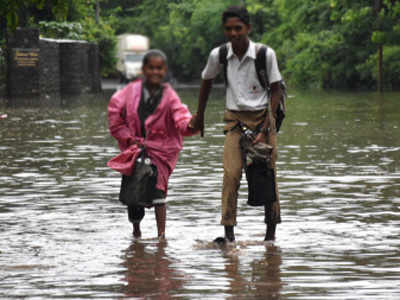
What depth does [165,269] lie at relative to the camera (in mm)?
6875

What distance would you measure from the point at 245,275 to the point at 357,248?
123 centimetres

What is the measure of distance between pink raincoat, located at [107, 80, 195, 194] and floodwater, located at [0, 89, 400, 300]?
1.88 ft

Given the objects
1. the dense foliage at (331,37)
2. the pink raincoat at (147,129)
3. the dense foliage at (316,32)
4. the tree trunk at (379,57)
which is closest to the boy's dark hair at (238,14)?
the pink raincoat at (147,129)

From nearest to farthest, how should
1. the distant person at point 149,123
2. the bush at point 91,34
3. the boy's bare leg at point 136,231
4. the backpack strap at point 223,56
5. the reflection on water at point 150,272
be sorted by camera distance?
the reflection on water at point 150,272 < the backpack strap at point 223,56 < the distant person at point 149,123 < the boy's bare leg at point 136,231 < the bush at point 91,34

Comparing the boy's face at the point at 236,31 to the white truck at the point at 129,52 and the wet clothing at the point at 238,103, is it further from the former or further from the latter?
the white truck at the point at 129,52

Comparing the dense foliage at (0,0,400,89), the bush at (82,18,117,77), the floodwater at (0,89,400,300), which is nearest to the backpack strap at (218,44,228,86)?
the floodwater at (0,89,400,300)

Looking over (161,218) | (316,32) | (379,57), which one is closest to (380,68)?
(379,57)

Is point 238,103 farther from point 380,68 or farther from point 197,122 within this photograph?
point 380,68

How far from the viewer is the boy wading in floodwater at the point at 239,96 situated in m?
7.61

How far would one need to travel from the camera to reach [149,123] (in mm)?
7855

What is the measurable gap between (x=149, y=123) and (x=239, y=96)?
0.68m

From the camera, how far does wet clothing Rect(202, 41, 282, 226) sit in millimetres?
7637

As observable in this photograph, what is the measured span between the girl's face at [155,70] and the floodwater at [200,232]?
1148mm

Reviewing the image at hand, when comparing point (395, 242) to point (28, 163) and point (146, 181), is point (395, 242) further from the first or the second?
point (28, 163)
